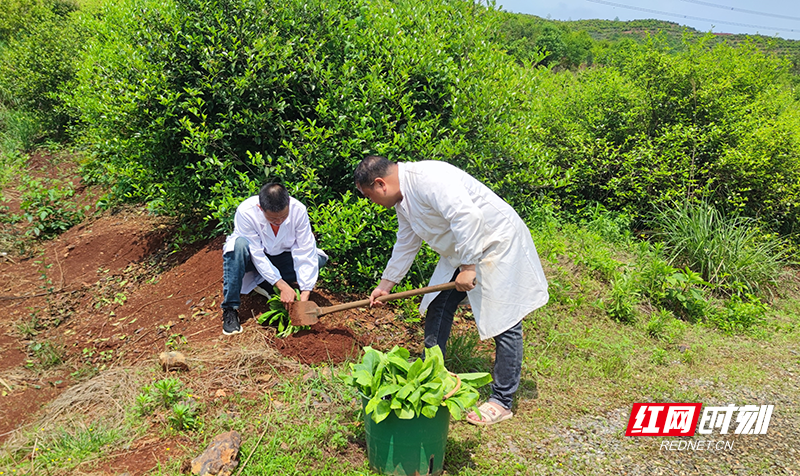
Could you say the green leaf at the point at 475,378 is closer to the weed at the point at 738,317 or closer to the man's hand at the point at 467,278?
the man's hand at the point at 467,278

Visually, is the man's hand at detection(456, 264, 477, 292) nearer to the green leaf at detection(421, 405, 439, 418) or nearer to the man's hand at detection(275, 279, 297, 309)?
the green leaf at detection(421, 405, 439, 418)

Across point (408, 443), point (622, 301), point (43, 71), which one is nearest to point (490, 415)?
point (408, 443)

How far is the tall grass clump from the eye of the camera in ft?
19.7

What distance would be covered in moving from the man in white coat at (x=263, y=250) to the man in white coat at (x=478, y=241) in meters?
1.00

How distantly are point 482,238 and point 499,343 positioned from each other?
0.77 meters

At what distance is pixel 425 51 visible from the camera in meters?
4.89

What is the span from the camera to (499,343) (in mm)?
3389

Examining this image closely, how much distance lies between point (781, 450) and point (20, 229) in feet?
28.7

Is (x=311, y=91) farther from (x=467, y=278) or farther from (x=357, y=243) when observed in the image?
(x=467, y=278)

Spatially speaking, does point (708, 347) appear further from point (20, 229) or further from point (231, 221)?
point (20, 229)

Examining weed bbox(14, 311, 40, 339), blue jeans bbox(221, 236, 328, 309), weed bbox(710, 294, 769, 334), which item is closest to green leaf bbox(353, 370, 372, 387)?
blue jeans bbox(221, 236, 328, 309)

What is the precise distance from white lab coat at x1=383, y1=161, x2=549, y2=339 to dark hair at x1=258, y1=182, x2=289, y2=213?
0.91 meters

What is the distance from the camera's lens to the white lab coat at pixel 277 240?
A: 4.04m

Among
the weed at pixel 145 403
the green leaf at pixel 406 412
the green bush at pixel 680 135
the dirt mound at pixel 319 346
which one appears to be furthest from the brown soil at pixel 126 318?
the green bush at pixel 680 135
